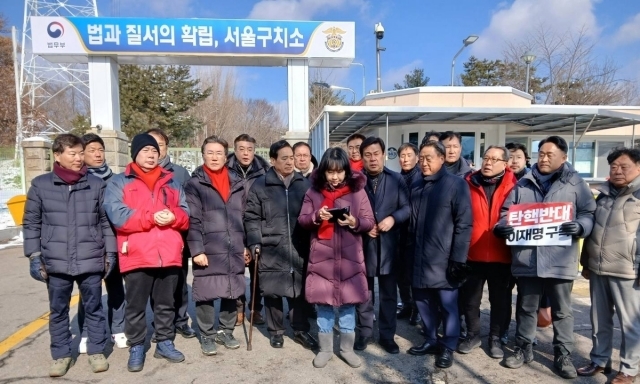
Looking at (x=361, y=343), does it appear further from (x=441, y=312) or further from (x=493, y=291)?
(x=493, y=291)

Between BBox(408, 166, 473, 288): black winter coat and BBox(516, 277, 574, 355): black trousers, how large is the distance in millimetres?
601

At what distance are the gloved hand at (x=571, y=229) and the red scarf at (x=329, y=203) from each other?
1.75m

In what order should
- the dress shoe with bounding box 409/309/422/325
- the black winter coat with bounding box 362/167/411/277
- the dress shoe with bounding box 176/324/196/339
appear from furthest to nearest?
the dress shoe with bounding box 409/309/422/325 < the dress shoe with bounding box 176/324/196/339 < the black winter coat with bounding box 362/167/411/277

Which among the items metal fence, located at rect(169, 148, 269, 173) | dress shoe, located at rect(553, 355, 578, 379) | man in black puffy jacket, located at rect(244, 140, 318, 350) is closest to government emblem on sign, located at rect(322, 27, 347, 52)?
metal fence, located at rect(169, 148, 269, 173)

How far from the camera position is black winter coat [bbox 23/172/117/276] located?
9.95ft

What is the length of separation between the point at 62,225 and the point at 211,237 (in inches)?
47.3

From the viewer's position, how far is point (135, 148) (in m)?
3.20

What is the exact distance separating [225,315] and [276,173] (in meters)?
→ 1.51

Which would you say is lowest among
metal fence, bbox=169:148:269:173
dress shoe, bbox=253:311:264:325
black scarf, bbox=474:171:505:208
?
dress shoe, bbox=253:311:264:325

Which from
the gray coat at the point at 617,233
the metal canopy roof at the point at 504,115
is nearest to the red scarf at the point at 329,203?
the gray coat at the point at 617,233

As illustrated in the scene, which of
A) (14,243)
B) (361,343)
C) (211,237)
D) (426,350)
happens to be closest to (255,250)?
(211,237)

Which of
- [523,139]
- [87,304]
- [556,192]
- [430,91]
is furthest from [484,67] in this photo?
[87,304]

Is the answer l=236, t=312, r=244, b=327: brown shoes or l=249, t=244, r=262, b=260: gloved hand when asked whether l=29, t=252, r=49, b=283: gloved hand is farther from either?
l=236, t=312, r=244, b=327: brown shoes

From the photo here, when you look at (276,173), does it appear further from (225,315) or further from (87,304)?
(87,304)
